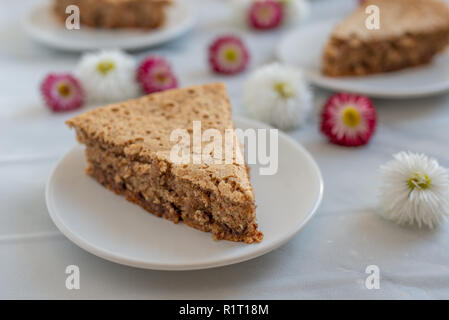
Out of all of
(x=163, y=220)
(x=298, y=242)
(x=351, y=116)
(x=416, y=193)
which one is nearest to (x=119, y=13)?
(x=351, y=116)

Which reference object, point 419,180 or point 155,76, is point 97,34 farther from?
point 419,180

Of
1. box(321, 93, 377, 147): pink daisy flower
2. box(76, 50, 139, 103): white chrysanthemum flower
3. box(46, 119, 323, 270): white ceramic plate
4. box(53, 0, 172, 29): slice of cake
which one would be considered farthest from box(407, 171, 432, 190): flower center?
box(53, 0, 172, 29): slice of cake

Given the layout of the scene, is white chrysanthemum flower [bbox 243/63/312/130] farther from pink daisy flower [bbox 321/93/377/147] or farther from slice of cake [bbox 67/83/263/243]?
slice of cake [bbox 67/83/263/243]

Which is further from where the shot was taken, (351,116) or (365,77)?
(365,77)

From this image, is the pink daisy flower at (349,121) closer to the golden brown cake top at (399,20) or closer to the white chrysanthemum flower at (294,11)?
the golden brown cake top at (399,20)

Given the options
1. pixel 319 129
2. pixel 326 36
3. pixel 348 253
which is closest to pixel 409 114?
pixel 319 129

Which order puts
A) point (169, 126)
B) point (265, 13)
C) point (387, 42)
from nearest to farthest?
1. point (169, 126)
2. point (387, 42)
3. point (265, 13)
